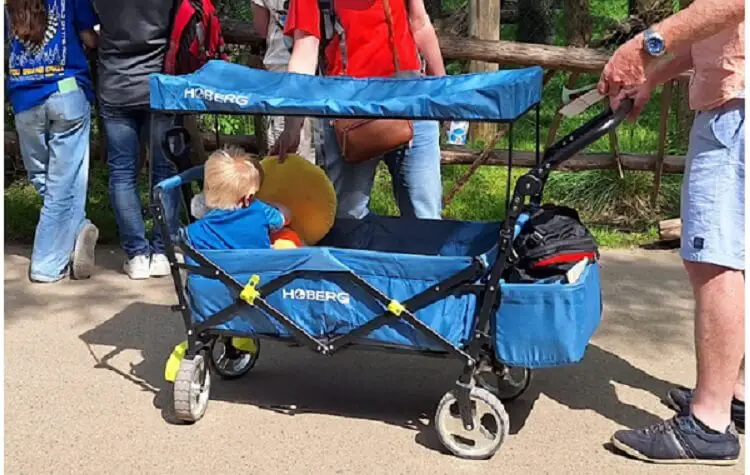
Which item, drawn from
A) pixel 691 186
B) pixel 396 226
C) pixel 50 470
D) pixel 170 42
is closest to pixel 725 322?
pixel 691 186

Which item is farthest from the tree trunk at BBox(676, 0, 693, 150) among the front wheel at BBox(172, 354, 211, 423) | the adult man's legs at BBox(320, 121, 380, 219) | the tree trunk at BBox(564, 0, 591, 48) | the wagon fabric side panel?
the front wheel at BBox(172, 354, 211, 423)

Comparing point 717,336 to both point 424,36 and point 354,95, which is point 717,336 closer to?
point 354,95

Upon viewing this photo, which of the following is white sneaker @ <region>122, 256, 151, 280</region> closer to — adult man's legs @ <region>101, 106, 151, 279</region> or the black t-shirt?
adult man's legs @ <region>101, 106, 151, 279</region>

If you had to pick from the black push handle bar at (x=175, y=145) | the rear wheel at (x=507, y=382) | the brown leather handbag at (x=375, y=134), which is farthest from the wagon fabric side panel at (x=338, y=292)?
the brown leather handbag at (x=375, y=134)

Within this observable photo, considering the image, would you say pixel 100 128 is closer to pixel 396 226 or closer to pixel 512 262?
pixel 396 226

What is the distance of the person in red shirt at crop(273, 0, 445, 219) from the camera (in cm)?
498

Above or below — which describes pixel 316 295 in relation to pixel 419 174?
below

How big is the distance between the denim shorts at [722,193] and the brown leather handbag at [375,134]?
1447mm

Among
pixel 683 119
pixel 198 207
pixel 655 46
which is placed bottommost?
pixel 683 119

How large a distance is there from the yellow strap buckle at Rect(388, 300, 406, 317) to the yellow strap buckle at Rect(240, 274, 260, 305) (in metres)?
0.52

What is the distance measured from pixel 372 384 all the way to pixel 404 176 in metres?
1.04

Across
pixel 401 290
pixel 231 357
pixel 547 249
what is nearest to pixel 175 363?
pixel 231 357

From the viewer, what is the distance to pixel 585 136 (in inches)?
156

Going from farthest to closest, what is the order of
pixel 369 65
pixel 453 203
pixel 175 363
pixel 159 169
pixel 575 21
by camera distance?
1. pixel 575 21
2. pixel 453 203
3. pixel 159 169
4. pixel 369 65
5. pixel 175 363
